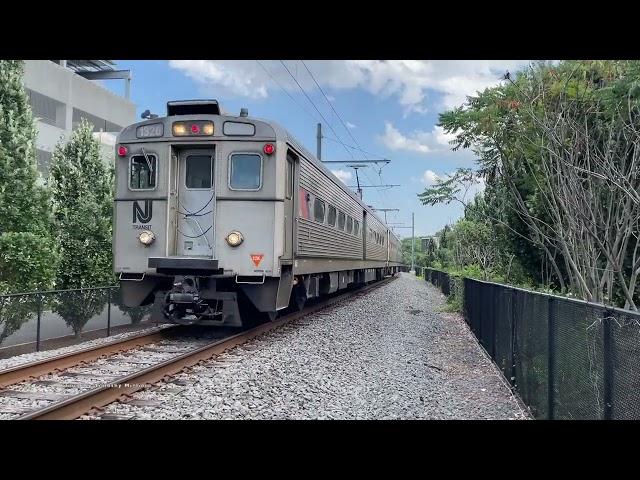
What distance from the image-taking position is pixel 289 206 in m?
9.74

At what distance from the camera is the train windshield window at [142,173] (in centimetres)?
944

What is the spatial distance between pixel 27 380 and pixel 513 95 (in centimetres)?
864

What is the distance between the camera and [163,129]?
30.9ft

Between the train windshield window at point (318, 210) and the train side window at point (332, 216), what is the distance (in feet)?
2.86

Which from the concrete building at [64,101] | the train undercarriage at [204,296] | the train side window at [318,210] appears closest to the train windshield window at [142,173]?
the train undercarriage at [204,296]

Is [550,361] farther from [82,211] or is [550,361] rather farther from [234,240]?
[82,211]

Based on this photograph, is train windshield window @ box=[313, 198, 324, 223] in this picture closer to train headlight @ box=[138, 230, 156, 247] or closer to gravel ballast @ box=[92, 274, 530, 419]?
gravel ballast @ box=[92, 274, 530, 419]

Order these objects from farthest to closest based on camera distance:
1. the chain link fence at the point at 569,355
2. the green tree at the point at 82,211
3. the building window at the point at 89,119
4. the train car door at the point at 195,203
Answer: the building window at the point at 89,119, the green tree at the point at 82,211, the train car door at the point at 195,203, the chain link fence at the point at 569,355

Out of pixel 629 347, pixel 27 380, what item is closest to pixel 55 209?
pixel 27 380

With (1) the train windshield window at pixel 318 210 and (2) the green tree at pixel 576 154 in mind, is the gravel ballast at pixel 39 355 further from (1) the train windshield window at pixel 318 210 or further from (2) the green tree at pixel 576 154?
(2) the green tree at pixel 576 154

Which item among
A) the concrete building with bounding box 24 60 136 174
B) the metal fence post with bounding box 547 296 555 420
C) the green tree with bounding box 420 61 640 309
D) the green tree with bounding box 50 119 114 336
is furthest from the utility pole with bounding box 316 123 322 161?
the metal fence post with bounding box 547 296 555 420

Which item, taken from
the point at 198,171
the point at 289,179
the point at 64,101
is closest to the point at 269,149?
the point at 289,179

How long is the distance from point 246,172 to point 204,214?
0.96 m
